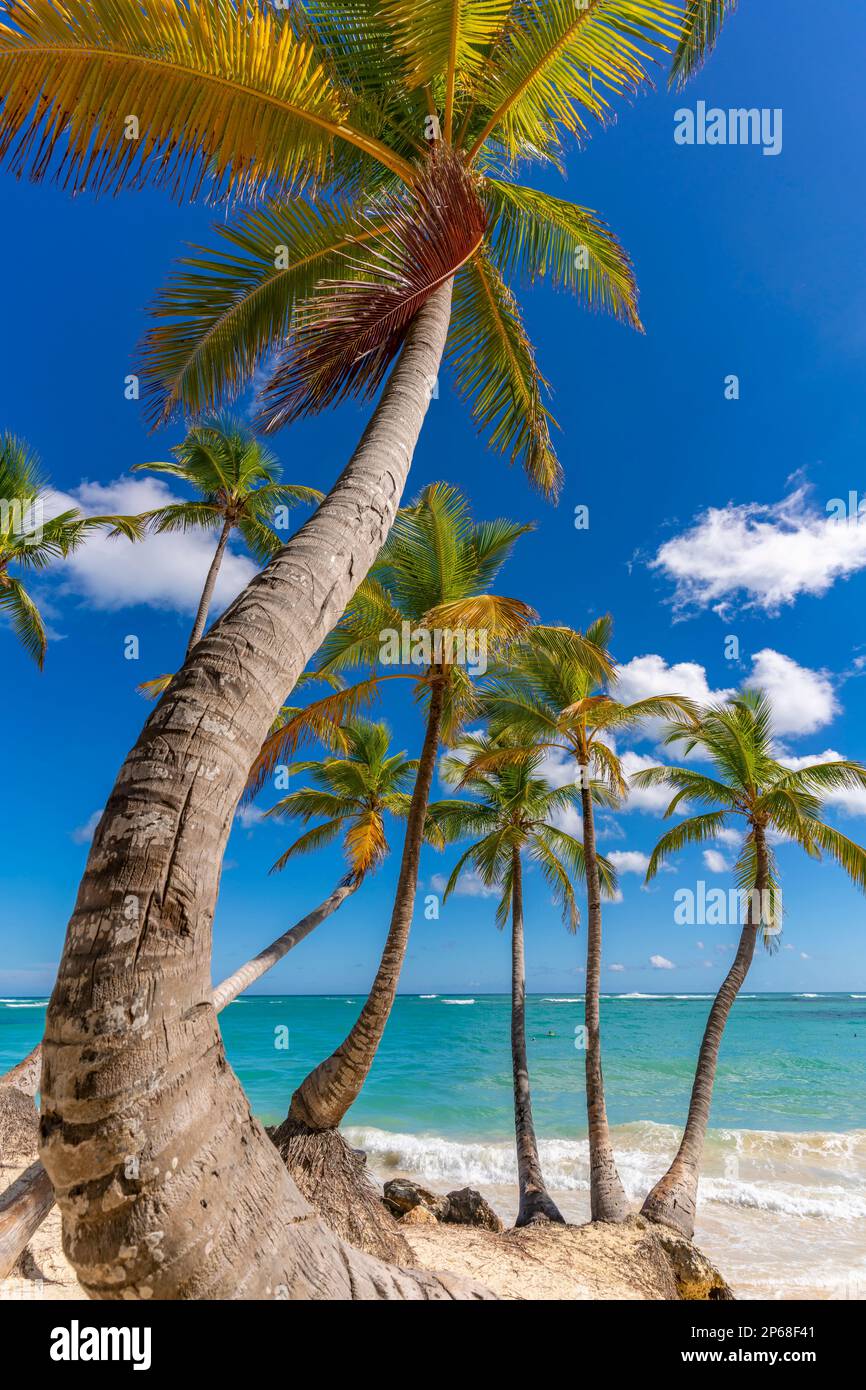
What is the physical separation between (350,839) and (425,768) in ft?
14.0

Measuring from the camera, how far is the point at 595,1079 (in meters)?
11.7

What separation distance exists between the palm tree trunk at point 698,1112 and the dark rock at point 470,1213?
2.94 m

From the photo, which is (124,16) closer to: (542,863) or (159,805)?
(159,805)

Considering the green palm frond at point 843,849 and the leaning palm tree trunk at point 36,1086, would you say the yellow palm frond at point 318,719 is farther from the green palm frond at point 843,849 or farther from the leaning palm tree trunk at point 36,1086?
the green palm frond at point 843,849

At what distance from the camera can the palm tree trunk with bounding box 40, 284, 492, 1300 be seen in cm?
150

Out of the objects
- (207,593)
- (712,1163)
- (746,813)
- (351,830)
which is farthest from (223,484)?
(712,1163)

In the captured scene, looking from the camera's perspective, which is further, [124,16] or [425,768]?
[425,768]

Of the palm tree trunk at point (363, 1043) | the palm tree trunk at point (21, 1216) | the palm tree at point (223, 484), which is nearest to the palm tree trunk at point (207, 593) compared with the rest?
the palm tree at point (223, 484)

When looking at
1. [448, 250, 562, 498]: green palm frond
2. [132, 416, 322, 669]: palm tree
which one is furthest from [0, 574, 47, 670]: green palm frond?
[448, 250, 562, 498]: green palm frond

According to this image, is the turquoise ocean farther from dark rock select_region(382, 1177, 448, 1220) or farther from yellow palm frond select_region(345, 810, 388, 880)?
yellow palm frond select_region(345, 810, 388, 880)

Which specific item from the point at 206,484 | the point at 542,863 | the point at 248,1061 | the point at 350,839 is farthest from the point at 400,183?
the point at 248,1061

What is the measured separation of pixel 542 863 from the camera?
61.7 ft

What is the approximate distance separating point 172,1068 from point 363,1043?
816 cm

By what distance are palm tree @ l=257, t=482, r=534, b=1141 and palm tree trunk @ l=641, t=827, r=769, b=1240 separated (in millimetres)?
5185
